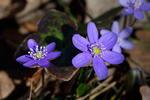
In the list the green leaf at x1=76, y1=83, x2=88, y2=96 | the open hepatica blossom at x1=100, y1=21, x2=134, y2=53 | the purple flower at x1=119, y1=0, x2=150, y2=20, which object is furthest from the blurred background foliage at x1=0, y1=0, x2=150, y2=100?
the purple flower at x1=119, y1=0, x2=150, y2=20

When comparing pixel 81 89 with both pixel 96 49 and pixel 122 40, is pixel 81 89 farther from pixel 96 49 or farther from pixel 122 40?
pixel 122 40

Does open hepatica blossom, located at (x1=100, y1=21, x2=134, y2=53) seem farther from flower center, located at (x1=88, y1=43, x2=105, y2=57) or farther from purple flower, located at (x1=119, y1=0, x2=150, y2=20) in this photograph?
flower center, located at (x1=88, y1=43, x2=105, y2=57)

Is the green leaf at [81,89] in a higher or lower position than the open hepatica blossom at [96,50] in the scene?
lower

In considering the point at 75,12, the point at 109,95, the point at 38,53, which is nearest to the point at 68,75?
the point at 38,53

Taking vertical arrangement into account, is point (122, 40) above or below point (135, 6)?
below

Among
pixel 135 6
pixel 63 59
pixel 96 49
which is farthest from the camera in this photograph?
pixel 135 6

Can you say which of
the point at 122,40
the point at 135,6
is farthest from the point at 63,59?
the point at 135,6

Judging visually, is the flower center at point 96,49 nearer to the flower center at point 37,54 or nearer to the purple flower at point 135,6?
the flower center at point 37,54

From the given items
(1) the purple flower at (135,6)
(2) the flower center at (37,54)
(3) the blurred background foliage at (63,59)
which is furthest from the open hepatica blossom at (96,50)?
(1) the purple flower at (135,6)
